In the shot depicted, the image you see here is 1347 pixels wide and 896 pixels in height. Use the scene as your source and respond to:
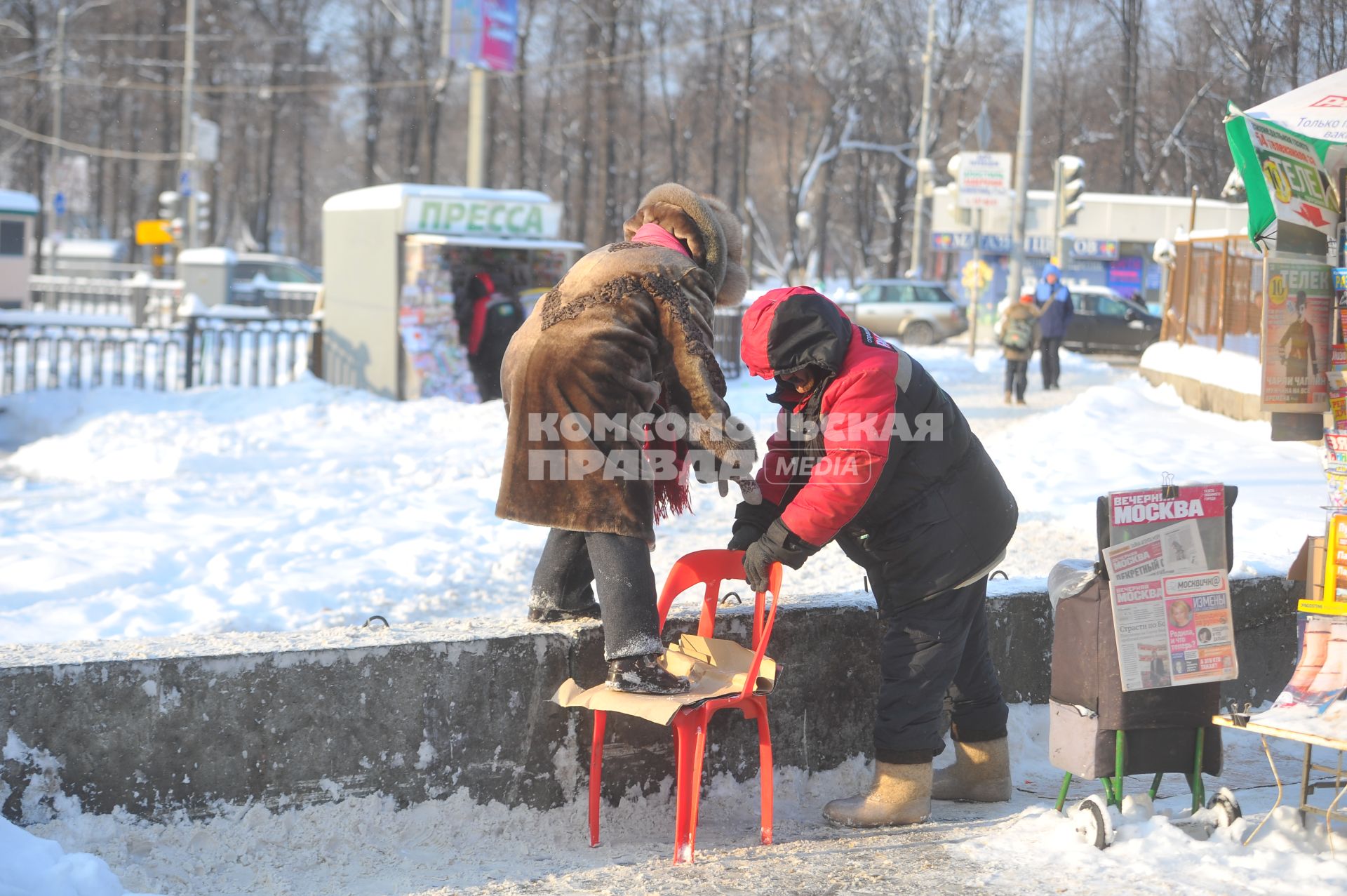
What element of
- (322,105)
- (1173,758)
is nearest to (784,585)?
(1173,758)

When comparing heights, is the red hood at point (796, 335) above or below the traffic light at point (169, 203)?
below

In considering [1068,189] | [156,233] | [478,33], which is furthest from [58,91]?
[1068,189]

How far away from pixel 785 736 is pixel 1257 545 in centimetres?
385

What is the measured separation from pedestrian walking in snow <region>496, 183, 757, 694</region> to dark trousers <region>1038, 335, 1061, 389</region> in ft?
53.0

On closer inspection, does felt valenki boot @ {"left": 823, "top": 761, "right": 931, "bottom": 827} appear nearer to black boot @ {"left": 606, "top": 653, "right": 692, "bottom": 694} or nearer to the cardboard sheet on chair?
the cardboard sheet on chair

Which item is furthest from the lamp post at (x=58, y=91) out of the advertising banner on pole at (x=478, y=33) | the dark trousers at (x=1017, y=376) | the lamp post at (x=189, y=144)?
the dark trousers at (x=1017, y=376)

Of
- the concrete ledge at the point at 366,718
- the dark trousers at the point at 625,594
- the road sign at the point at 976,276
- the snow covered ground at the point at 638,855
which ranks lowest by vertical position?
the snow covered ground at the point at 638,855

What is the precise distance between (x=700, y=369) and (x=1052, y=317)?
1599 centimetres

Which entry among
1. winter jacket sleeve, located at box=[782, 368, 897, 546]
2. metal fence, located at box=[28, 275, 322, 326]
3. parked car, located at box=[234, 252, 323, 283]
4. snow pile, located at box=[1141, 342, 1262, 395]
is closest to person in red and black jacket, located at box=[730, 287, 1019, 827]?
winter jacket sleeve, located at box=[782, 368, 897, 546]

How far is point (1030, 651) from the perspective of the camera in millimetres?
4652

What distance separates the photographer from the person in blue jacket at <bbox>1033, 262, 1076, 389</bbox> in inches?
729

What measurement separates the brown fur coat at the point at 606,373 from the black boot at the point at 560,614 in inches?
15.0

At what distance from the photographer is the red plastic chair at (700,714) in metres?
3.55

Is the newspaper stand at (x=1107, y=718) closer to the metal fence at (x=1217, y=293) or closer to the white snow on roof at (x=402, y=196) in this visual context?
the metal fence at (x=1217, y=293)
